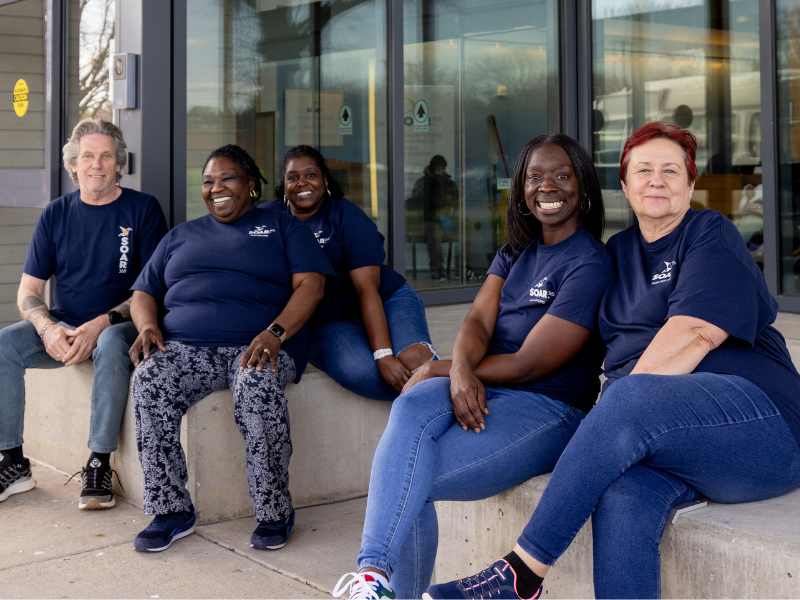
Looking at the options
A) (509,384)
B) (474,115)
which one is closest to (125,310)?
(509,384)

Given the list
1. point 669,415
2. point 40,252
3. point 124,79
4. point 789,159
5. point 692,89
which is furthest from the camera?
point 692,89

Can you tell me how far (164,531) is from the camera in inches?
132

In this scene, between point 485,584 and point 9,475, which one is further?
point 9,475

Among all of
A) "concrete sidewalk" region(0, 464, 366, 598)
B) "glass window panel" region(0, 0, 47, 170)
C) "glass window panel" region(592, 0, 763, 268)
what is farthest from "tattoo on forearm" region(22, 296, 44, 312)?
"glass window panel" region(592, 0, 763, 268)

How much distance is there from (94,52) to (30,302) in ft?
5.93

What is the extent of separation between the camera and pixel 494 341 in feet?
9.57

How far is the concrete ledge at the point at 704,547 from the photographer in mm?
2068

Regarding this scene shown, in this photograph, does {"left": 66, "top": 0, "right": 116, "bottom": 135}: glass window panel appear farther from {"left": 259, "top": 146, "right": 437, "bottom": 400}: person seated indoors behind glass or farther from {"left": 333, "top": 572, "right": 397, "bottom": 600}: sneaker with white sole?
{"left": 333, "top": 572, "right": 397, "bottom": 600}: sneaker with white sole

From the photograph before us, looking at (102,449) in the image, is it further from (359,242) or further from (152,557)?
(359,242)

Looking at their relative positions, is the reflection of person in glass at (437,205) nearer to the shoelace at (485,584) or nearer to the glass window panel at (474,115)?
the glass window panel at (474,115)

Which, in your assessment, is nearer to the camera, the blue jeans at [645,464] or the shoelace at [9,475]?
the blue jeans at [645,464]

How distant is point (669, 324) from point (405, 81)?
4477mm

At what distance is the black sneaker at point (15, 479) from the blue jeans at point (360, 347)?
1.37m

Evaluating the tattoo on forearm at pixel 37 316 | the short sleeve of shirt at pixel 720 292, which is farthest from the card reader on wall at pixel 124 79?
the short sleeve of shirt at pixel 720 292
